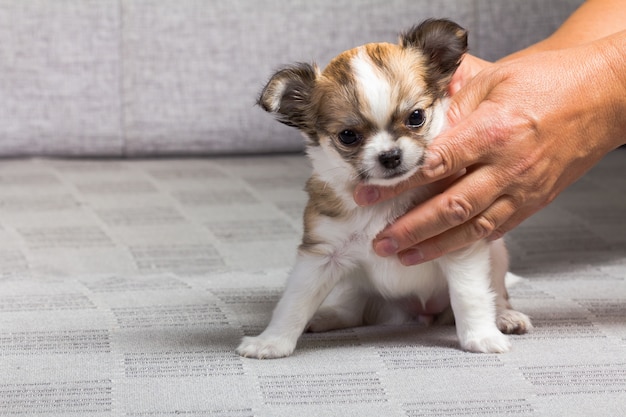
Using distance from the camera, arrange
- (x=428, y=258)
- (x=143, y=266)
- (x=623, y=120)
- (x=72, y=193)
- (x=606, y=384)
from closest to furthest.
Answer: (x=606, y=384) → (x=428, y=258) → (x=623, y=120) → (x=143, y=266) → (x=72, y=193)

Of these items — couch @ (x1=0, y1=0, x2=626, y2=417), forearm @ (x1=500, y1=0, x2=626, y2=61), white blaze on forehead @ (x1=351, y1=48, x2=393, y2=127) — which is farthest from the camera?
forearm @ (x1=500, y1=0, x2=626, y2=61)

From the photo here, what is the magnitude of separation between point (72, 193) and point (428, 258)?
127cm

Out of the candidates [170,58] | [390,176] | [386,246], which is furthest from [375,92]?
[170,58]

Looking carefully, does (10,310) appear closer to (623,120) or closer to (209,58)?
(623,120)

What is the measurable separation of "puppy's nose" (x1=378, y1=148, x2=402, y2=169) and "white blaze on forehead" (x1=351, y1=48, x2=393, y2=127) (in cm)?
5

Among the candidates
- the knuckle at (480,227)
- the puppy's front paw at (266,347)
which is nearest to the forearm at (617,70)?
the knuckle at (480,227)

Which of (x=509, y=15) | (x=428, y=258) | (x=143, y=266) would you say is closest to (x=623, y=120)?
(x=428, y=258)

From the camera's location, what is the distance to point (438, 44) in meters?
1.47

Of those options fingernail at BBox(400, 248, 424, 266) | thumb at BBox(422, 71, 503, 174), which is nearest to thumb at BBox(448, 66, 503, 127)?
thumb at BBox(422, 71, 503, 174)

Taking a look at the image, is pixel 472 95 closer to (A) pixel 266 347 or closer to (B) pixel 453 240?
(B) pixel 453 240

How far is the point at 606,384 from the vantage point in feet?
4.03

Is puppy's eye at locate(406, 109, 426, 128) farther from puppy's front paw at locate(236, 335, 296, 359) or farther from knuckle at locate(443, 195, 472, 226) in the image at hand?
puppy's front paw at locate(236, 335, 296, 359)

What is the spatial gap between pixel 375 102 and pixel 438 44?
209 millimetres

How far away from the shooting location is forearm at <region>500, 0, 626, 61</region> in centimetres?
187
